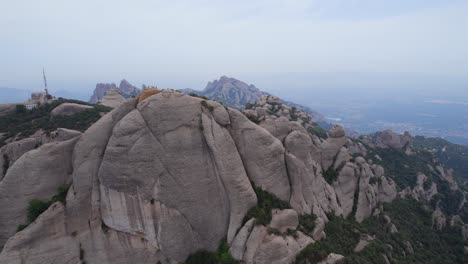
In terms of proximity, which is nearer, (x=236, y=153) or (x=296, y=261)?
(x=296, y=261)

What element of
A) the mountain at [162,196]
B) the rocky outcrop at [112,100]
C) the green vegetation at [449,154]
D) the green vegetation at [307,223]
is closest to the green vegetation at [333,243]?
the mountain at [162,196]

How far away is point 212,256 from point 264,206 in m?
5.40

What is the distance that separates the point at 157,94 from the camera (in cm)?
2500

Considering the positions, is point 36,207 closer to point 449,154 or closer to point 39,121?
point 39,121

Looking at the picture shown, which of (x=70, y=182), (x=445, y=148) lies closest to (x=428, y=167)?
(x=445, y=148)

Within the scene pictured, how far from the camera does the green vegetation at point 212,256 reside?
2339 centimetres

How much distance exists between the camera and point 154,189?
23750mm

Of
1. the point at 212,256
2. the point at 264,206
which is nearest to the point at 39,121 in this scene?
the point at 212,256

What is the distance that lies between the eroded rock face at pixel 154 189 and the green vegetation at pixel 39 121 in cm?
2045

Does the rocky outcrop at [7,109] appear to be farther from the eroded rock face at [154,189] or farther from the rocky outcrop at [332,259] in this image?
the rocky outcrop at [332,259]

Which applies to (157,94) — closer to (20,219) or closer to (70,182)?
(70,182)

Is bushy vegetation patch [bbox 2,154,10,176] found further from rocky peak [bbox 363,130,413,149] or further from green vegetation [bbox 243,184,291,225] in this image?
rocky peak [bbox 363,130,413,149]

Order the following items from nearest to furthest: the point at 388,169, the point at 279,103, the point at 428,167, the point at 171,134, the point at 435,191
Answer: the point at 171,134
the point at 435,191
the point at 388,169
the point at 428,167
the point at 279,103

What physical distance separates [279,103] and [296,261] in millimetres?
68435
